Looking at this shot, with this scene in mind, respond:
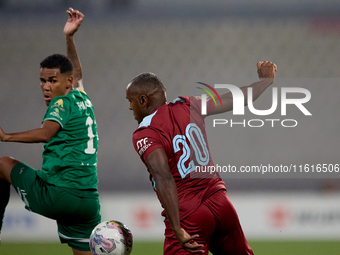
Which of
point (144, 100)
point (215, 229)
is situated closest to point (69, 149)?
point (144, 100)

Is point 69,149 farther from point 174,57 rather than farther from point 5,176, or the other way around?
point 174,57

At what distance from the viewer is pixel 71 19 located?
3.97 metres

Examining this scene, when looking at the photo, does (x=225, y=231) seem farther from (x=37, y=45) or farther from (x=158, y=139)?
(x=37, y=45)

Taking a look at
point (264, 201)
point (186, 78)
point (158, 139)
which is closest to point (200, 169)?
point (158, 139)

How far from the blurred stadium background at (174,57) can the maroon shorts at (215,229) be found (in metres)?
3.17

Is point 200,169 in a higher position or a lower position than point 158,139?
lower

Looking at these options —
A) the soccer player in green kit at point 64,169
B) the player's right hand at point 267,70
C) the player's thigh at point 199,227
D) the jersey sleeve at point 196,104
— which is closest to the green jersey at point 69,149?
the soccer player in green kit at point 64,169

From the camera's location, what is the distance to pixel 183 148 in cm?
249

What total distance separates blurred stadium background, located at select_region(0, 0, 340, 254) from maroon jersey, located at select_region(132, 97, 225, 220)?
3248mm

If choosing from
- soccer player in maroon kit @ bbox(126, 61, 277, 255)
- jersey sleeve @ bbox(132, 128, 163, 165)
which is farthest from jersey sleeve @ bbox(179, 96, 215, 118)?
jersey sleeve @ bbox(132, 128, 163, 165)

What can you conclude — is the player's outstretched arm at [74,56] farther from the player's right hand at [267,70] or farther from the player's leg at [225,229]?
the player's leg at [225,229]

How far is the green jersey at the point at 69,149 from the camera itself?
3189mm

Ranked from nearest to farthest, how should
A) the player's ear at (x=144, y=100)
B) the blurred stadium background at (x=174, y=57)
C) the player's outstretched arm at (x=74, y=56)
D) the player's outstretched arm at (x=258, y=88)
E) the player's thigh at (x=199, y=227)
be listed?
the player's thigh at (x=199, y=227) → the player's ear at (x=144, y=100) → the player's outstretched arm at (x=258, y=88) → the player's outstretched arm at (x=74, y=56) → the blurred stadium background at (x=174, y=57)

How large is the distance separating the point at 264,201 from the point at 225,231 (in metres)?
3.05
